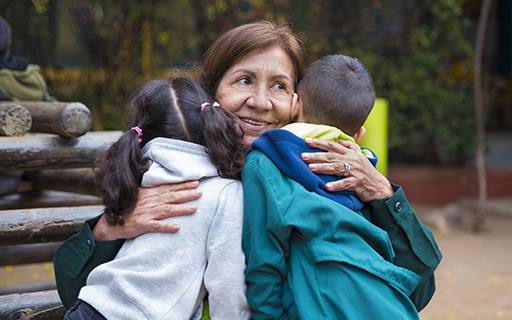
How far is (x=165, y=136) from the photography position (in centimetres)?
166

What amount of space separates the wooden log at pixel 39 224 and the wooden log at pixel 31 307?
0.32m

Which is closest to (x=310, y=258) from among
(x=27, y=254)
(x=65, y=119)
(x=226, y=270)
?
(x=226, y=270)

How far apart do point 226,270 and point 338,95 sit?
71 cm

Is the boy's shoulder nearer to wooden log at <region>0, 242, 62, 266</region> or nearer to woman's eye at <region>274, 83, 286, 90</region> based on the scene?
woman's eye at <region>274, 83, 286, 90</region>

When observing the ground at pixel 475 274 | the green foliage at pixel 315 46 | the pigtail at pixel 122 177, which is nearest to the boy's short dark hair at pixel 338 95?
the pigtail at pixel 122 177

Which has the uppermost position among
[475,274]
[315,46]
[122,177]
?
[122,177]

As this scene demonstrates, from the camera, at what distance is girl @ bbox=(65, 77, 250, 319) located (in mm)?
1448

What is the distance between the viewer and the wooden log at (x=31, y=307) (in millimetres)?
2236

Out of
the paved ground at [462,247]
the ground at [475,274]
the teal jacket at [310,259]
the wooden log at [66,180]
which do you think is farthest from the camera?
the paved ground at [462,247]

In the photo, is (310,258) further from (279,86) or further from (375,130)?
(375,130)

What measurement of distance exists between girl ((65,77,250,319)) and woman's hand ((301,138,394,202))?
0.91 ft

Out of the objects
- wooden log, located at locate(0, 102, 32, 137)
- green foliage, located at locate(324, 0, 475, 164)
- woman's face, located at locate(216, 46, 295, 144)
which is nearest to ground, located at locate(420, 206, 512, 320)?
green foliage, located at locate(324, 0, 475, 164)

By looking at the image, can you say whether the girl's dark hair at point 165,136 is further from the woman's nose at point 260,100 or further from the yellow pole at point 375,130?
Result: the yellow pole at point 375,130

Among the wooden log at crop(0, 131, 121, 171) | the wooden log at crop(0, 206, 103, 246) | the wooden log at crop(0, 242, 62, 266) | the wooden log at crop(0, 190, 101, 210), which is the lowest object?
the wooden log at crop(0, 242, 62, 266)
